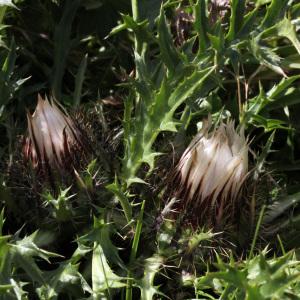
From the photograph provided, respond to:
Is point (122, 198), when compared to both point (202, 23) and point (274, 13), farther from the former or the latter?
point (274, 13)

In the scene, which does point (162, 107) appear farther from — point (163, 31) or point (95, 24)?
point (95, 24)

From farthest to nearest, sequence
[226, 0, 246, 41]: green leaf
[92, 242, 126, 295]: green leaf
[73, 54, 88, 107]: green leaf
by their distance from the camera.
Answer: [73, 54, 88, 107]: green leaf
[226, 0, 246, 41]: green leaf
[92, 242, 126, 295]: green leaf

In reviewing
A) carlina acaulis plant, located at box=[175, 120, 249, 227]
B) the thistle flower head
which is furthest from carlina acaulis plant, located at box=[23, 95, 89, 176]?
carlina acaulis plant, located at box=[175, 120, 249, 227]

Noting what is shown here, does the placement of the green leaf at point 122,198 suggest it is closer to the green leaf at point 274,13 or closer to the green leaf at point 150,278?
the green leaf at point 150,278

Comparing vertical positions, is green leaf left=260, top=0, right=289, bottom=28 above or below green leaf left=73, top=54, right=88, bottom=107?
above

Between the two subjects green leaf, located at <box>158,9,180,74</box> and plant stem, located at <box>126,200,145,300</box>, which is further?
green leaf, located at <box>158,9,180,74</box>

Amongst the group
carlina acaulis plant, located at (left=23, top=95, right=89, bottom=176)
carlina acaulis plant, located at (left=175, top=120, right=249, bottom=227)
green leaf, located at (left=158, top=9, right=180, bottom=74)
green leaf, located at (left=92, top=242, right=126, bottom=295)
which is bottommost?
green leaf, located at (left=92, top=242, right=126, bottom=295)

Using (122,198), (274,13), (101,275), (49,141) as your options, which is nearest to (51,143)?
(49,141)

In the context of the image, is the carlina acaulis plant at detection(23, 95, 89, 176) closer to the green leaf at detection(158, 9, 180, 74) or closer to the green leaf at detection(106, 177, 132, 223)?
the green leaf at detection(106, 177, 132, 223)

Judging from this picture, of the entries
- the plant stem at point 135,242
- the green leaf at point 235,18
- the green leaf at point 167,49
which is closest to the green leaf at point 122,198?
the plant stem at point 135,242
